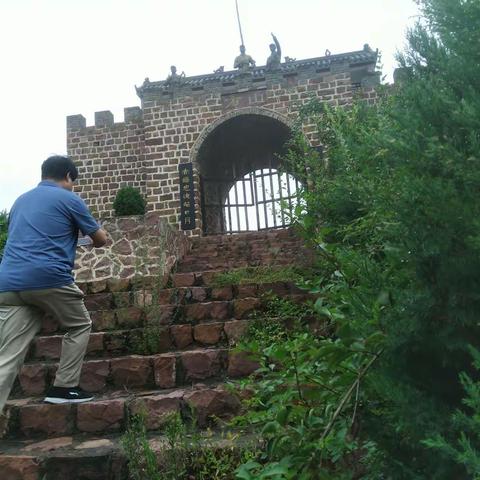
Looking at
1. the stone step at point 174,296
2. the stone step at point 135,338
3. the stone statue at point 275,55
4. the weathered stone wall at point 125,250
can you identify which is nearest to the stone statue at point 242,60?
the stone statue at point 275,55

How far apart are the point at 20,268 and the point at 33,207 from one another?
385mm

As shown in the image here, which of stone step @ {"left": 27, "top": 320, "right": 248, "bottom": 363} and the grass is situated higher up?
A: the grass

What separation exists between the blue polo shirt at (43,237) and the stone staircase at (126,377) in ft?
2.53

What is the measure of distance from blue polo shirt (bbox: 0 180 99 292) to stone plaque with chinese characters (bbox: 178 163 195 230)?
818 cm

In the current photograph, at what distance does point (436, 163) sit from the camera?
4.44 ft

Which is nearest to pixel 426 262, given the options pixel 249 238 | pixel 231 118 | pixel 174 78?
pixel 249 238

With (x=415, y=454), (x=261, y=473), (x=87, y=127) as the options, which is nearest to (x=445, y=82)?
(x=415, y=454)

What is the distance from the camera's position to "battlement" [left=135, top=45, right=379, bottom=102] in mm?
11766

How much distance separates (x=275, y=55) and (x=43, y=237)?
10868 millimetres

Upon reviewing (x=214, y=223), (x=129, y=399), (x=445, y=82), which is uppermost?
(x=214, y=223)

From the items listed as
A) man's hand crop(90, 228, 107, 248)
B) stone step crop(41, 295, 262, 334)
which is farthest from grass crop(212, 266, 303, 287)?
man's hand crop(90, 228, 107, 248)

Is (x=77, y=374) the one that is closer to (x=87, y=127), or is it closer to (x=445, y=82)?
(x=445, y=82)

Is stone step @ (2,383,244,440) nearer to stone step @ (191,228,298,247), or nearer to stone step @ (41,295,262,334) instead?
stone step @ (41,295,262,334)

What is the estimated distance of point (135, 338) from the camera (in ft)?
13.3
